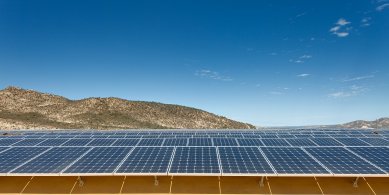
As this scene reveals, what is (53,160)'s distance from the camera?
15.1 meters

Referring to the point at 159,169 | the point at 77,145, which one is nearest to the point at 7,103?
the point at 77,145

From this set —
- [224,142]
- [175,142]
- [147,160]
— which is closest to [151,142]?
[175,142]

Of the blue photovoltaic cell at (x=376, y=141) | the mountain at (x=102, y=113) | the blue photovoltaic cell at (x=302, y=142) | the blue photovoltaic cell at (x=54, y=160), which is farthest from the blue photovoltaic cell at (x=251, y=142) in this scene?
the mountain at (x=102, y=113)

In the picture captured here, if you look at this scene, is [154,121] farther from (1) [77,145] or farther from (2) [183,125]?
(1) [77,145]

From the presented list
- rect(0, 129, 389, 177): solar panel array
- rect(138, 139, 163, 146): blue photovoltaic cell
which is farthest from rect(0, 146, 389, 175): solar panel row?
rect(138, 139, 163, 146): blue photovoltaic cell

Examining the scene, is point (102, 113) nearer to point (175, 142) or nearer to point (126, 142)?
point (126, 142)

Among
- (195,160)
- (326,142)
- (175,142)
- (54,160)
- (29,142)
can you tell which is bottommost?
(54,160)

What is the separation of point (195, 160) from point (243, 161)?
7.06 ft

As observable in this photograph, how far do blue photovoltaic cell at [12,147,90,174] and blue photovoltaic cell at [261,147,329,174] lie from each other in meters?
9.25

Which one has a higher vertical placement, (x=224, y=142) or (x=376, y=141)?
(x=376, y=141)

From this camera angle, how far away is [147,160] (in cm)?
1463

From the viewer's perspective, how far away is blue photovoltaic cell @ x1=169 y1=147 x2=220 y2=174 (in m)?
13.4

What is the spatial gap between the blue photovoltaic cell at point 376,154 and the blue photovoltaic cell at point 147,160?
30.1ft

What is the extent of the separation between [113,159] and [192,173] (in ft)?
13.7
